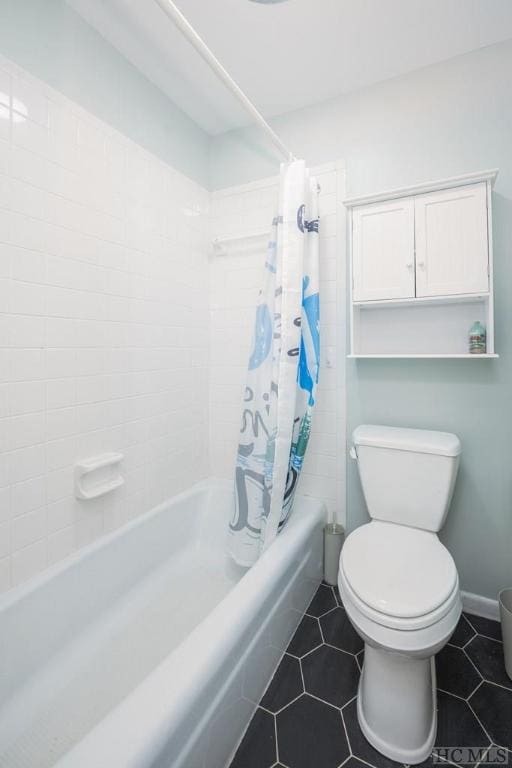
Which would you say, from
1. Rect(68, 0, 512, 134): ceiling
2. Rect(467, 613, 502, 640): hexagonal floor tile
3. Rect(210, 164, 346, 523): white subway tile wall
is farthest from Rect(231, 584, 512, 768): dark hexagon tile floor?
Rect(68, 0, 512, 134): ceiling

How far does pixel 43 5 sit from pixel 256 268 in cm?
128

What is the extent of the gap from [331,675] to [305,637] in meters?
0.19

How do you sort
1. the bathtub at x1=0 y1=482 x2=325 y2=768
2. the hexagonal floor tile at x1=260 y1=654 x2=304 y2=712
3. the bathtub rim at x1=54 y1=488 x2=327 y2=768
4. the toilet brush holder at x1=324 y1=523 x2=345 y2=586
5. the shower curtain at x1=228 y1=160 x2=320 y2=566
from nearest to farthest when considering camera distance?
the bathtub rim at x1=54 y1=488 x2=327 y2=768 < the bathtub at x1=0 y1=482 x2=325 y2=768 < the hexagonal floor tile at x1=260 y1=654 x2=304 y2=712 < the shower curtain at x1=228 y1=160 x2=320 y2=566 < the toilet brush holder at x1=324 y1=523 x2=345 y2=586

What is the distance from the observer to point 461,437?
5.33 ft

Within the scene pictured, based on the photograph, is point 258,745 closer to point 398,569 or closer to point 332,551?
point 398,569

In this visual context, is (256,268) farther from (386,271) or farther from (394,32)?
(394,32)

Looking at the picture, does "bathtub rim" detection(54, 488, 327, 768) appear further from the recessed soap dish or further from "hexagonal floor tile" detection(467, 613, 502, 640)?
"hexagonal floor tile" detection(467, 613, 502, 640)

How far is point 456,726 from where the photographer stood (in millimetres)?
1158

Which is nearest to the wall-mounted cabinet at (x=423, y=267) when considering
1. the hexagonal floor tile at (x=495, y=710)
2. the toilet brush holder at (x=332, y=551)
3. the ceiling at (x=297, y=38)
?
the ceiling at (x=297, y=38)

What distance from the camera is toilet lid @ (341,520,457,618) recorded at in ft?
3.49

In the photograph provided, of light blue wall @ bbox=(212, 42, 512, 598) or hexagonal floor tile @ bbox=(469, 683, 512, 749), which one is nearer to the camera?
hexagonal floor tile @ bbox=(469, 683, 512, 749)

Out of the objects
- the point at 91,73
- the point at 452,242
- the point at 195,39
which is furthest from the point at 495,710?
the point at 91,73

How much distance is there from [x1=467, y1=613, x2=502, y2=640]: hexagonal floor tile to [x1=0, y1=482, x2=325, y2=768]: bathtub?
27.6 inches

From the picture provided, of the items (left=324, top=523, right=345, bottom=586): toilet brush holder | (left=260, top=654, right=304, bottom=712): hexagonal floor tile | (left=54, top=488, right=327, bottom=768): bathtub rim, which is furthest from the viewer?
(left=324, top=523, right=345, bottom=586): toilet brush holder
